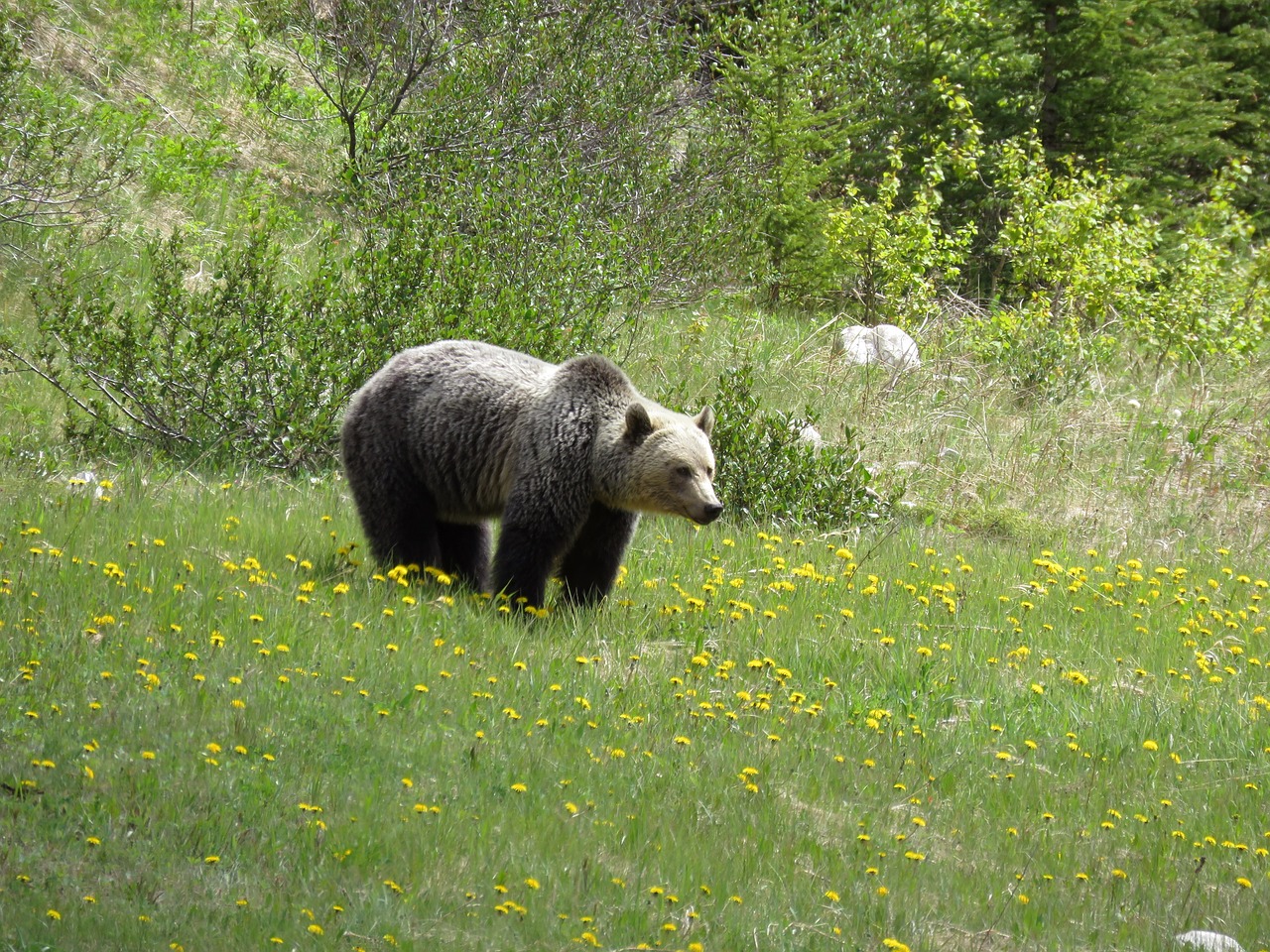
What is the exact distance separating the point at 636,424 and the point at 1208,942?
4.04 metres

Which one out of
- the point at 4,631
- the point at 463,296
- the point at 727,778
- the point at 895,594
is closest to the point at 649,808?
the point at 727,778

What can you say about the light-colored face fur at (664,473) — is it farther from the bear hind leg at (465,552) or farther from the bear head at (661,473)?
the bear hind leg at (465,552)

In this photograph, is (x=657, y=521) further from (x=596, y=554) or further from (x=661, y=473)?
(x=661, y=473)

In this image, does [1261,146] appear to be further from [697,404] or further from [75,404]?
[75,404]

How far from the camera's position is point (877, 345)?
1616cm

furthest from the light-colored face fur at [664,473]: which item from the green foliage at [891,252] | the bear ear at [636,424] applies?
the green foliage at [891,252]

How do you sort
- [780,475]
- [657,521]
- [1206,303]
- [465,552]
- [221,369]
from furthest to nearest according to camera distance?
[1206,303]
[780,475]
[221,369]
[657,521]
[465,552]

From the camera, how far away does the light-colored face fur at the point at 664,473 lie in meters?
7.88

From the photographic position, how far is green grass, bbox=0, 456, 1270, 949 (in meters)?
4.61

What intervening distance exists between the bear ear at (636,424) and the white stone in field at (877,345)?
7.81 metres

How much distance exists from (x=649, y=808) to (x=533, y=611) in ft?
7.15

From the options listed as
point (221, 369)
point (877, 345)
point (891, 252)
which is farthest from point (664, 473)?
point (891, 252)

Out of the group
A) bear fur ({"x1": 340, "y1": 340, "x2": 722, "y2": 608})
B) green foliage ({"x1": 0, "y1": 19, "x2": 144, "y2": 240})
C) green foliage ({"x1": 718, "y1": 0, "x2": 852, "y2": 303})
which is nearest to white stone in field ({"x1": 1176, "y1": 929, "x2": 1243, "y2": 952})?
bear fur ({"x1": 340, "y1": 340, "x2": 722, "y2": 608})

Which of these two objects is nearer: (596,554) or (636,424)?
(636,424)
